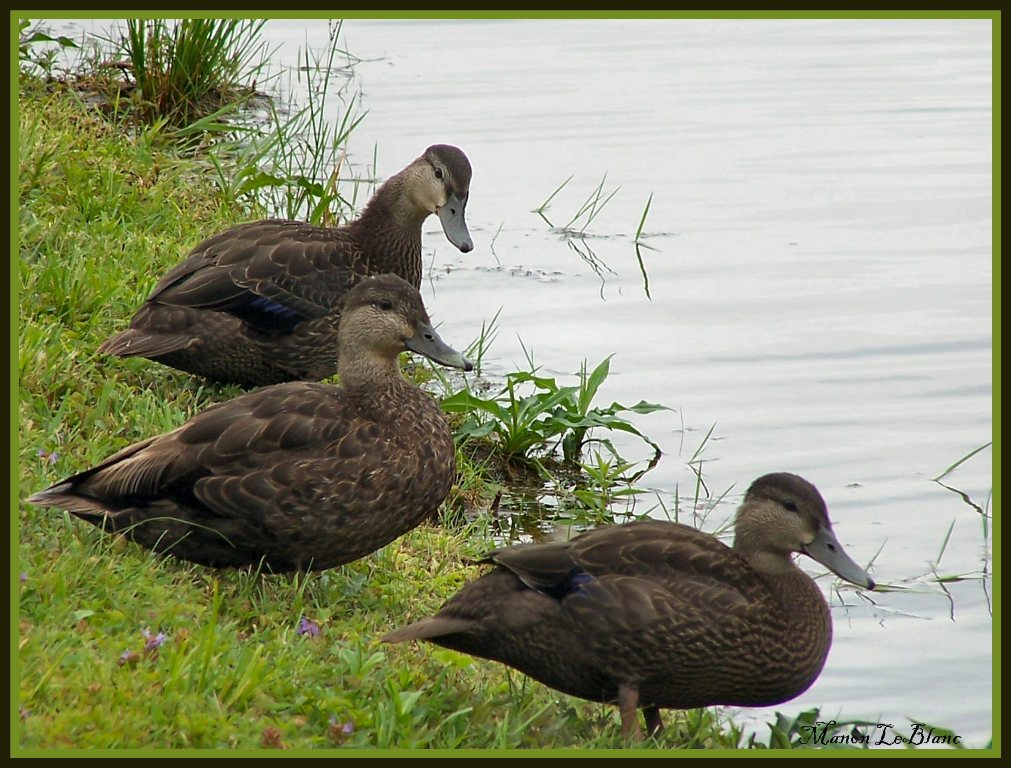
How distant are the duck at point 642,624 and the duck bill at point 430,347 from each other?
1.12 meters

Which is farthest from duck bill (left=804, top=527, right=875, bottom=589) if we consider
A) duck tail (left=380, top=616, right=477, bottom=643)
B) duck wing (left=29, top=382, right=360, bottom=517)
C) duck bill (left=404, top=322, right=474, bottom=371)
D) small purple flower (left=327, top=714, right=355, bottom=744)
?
small purple flower (left=327, top=714, right=355, bottom=744)

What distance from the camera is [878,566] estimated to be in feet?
21.6

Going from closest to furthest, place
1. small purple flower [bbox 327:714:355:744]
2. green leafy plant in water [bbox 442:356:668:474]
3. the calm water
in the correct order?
small purple flower [bbox 327:714:355:744] → the calm water → green leafy plant in water [bbox 442:356:668:474]

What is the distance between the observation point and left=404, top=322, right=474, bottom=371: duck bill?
591cm

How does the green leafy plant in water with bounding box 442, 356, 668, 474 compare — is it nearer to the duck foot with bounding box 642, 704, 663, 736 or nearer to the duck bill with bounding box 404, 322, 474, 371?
the duck bill with bounding box 404, 322, 474, 371

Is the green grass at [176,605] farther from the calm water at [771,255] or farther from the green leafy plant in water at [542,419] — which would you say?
the calm water at [771,255]

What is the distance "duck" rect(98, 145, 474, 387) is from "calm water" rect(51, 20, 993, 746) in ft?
5.17

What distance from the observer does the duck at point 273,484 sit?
5.23 meters

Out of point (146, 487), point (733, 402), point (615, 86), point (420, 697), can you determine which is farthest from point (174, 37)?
point (420, 697)

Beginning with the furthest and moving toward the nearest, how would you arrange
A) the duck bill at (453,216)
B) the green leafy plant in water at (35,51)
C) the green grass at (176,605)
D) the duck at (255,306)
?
the green leafy plant in water at (35,51) < the duck bill at (453,216) < the duck at (255,306) < the green grass at (176,605)

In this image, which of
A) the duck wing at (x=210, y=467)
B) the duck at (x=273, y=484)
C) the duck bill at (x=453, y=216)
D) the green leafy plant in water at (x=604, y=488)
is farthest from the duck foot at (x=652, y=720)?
the duck bill at (x=453, y=216)

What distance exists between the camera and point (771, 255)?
30.9 ft

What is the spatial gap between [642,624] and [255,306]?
282 centimetres

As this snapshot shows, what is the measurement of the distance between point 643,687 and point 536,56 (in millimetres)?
8837
